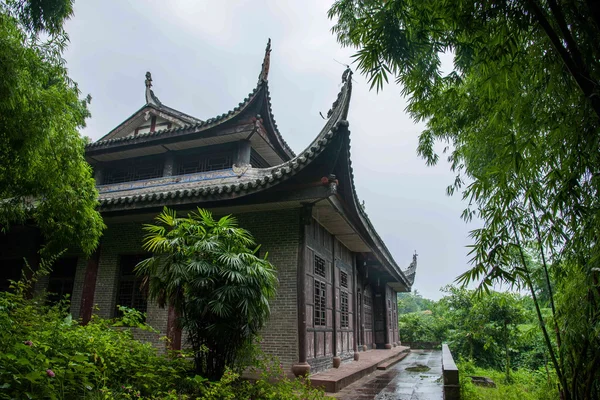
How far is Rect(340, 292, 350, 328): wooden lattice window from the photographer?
9.70m

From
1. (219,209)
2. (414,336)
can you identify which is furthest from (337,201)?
(414,336)

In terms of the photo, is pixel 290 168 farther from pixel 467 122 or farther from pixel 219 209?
pixel 467 122

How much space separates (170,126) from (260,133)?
9.77 feet

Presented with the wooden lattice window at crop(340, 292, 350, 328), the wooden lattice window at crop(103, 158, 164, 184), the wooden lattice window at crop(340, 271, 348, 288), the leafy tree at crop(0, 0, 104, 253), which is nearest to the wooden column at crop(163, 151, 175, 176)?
the wooden lattice window at crop(103, 158, 164, 184)

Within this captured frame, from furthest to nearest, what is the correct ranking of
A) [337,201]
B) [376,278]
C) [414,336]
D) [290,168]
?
[414,336] → [376,278] → [337,201] → [290,168]

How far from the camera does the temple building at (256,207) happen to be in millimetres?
6809

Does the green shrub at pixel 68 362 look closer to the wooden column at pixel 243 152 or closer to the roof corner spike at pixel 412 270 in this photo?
the wooden column at pixel 243 152

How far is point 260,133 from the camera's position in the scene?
945 centimetres

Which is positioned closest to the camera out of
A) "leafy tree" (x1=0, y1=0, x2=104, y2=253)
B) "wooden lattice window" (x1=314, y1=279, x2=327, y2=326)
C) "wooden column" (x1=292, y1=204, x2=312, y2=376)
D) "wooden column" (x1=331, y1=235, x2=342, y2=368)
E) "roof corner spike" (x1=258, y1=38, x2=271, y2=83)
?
"leafy tree" (x1=0, y1=0, x2=104, y2=253)

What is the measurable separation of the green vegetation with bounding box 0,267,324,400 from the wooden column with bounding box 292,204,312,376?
5.77ft

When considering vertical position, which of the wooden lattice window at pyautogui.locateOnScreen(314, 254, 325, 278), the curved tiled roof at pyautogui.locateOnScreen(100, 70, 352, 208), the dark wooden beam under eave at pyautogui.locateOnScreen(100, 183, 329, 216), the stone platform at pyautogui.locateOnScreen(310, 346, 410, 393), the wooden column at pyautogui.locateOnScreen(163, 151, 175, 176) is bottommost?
the stone platform at pyautogui.locateOnScreen(310, 346, 410, 393)

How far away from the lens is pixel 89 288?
815 cm

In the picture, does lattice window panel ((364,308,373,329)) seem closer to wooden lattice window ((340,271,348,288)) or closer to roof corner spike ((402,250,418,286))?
wooden lattice window ((340,271,348,288))

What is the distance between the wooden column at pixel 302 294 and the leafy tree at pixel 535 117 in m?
3.84
